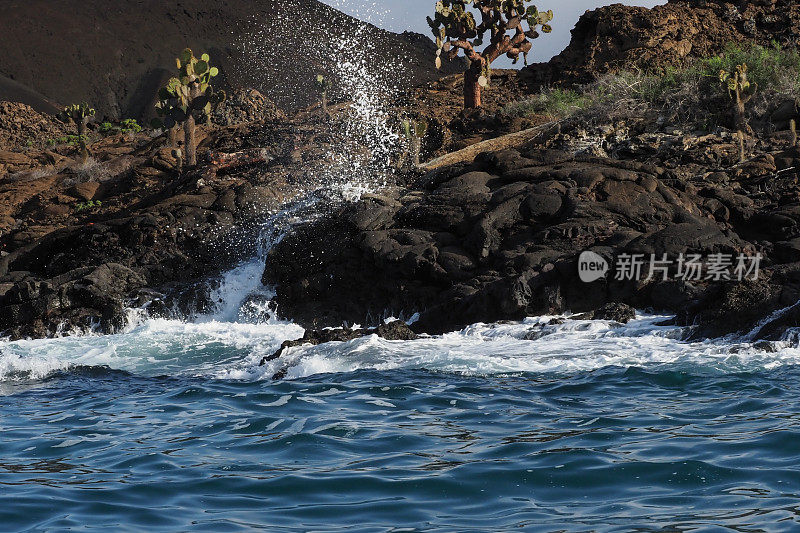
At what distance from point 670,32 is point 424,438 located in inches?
1019

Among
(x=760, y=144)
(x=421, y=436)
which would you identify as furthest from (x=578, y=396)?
(x=760, y=144)

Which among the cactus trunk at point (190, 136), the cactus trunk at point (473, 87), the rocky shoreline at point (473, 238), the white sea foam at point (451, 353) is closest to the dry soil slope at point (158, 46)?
the cactus trunk at point (473, 87)

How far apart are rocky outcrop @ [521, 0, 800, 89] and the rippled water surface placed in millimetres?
19065

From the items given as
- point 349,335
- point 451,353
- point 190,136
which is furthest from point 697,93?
point 451,353

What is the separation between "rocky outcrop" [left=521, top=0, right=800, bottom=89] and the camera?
2941 centimetres

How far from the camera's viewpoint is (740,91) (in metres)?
22.0

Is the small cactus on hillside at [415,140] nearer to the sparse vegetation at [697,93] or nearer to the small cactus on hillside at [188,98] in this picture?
the sparse vegetation at [697,93]

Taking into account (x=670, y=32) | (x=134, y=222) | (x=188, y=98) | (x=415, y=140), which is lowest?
(x=134, y=222)

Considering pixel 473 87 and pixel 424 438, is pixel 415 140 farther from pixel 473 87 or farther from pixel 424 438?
pixel 424 438

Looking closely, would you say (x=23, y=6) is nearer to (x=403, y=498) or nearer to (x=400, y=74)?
(x=400, y=74)

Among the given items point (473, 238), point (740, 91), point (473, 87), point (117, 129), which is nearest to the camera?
point (473, 238)

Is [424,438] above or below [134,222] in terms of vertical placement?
below

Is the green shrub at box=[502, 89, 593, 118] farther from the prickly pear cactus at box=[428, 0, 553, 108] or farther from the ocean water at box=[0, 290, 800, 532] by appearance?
the ocean water at box=[0, 290, 800, 532]

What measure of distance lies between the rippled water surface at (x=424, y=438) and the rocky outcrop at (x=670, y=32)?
19065 mm
